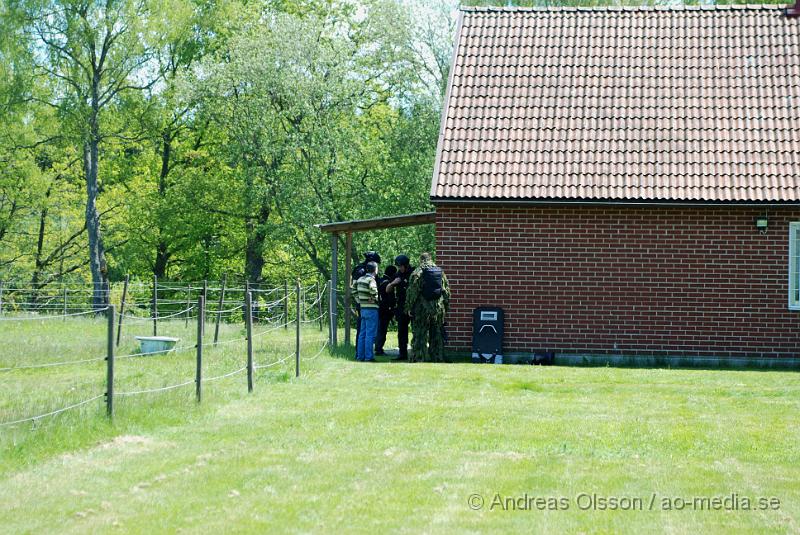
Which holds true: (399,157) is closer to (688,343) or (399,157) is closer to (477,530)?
(688,343)

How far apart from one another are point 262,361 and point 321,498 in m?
9.71

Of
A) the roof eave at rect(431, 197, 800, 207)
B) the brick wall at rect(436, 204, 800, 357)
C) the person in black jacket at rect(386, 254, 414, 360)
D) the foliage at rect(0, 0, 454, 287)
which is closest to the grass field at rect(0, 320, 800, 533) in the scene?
the brick wall at rect(436, 204, 800, 357)

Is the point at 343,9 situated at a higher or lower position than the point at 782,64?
higher

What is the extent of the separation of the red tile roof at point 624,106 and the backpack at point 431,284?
1346 millimetres

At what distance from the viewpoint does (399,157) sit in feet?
127

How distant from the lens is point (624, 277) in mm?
19922

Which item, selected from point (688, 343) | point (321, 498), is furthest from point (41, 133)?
point (321, 498)

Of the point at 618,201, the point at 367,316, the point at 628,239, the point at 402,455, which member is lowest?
the point at 402,455

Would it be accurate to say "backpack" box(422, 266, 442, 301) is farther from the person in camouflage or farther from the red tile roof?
the red tile roof

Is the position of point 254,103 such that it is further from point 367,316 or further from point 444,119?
point 367,316

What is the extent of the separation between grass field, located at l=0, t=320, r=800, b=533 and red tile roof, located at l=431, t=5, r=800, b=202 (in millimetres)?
4483

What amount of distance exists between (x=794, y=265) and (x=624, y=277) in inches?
112

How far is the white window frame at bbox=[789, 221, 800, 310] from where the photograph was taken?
19844mm

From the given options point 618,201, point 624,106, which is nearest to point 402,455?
point 618,201
